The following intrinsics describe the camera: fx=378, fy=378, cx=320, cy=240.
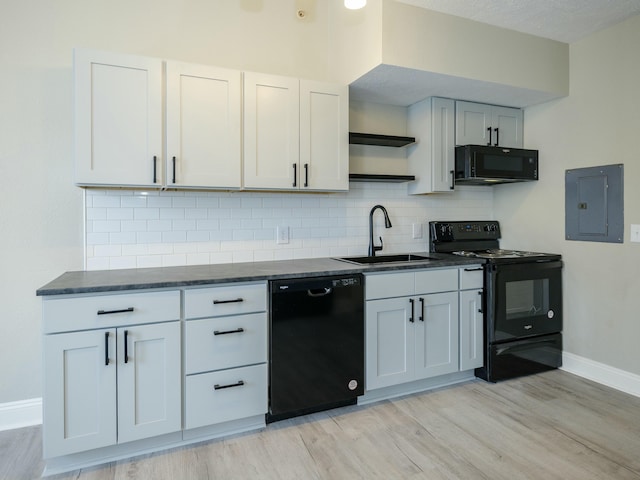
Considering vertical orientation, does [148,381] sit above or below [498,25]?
below

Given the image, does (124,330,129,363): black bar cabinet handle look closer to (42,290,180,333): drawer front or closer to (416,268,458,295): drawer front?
(42,290,180,333): drawer front

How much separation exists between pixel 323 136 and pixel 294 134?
0.70 ft

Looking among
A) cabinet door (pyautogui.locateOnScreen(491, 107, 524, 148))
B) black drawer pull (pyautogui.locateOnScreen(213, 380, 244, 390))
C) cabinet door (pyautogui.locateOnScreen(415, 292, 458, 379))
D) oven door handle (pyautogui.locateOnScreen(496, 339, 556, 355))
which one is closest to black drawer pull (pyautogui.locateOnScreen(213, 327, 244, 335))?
black drawer pull (pyautogui.locateOnScreen(213, 380, 244, 390))

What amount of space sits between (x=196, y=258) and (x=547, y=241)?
282 centimetres

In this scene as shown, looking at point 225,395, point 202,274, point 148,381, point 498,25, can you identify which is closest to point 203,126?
point 202,274

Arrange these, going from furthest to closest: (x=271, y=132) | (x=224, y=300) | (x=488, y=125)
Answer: (x=488, y=125) → (x=271, y=132) → (x=224, y=300)

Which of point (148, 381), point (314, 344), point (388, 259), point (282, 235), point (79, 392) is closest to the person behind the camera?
point (79, 392)

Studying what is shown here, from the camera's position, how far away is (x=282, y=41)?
9.30 feet

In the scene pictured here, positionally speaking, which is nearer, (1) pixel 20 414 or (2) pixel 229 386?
(2) pixel 229 386

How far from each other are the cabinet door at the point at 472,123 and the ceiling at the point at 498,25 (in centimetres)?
9

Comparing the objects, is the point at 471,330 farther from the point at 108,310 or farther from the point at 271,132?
the point at 108,310

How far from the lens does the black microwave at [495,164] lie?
2941mm

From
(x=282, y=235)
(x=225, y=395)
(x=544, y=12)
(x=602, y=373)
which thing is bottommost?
(x=602, y=373)

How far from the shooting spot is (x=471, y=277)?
9.17 ft
